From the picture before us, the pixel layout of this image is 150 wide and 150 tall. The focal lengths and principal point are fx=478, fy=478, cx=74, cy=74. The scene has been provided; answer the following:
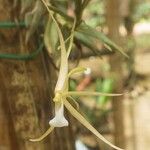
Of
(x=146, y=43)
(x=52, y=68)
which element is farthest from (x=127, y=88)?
(x=146, y=43)

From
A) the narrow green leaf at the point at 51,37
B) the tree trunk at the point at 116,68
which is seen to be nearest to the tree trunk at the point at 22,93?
the narrow green leaf at the point at 51,37

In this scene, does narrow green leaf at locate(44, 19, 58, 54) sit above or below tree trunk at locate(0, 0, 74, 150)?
above

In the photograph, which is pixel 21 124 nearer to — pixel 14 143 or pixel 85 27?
pixel 14 143

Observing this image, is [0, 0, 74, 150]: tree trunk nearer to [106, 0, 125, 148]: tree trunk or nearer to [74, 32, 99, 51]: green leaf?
[74, 32, 99, 51]: green leaf

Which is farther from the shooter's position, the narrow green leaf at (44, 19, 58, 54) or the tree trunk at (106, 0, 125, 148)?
the tree trunk at (106, 0, 125, 148)

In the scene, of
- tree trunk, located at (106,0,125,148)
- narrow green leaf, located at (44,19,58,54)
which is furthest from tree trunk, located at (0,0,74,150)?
tree trunk, located at (106,0,125,148)
